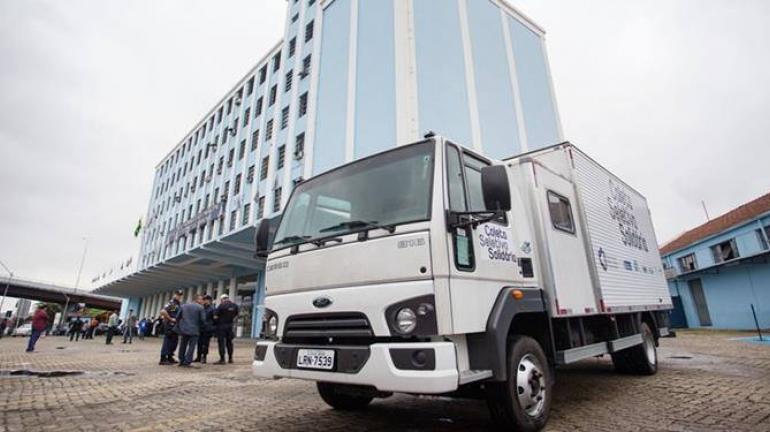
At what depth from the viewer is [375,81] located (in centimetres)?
1614

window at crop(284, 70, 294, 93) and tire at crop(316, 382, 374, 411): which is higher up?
window at crop(284, 70, 294, 93)

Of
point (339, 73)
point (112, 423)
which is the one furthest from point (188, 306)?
point (339, 73)

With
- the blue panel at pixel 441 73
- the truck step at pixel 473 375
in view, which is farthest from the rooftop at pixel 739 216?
the truck step at pixel 473 375

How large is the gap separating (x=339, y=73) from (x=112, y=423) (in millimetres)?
16883

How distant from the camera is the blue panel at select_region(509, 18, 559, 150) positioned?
20.6 metres

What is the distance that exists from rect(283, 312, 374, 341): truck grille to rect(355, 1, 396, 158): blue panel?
456 inches

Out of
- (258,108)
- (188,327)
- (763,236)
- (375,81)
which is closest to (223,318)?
(188,327)

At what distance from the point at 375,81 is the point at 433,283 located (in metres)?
14.7

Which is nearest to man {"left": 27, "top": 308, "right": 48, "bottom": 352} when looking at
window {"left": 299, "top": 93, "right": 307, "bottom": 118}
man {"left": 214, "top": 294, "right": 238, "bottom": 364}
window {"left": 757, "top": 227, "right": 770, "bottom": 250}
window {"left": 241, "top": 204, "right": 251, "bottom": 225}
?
man {"left": 214, "top": 294, "right": 238, "bottom": 364}

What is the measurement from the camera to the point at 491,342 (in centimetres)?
302

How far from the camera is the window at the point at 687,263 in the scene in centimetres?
2460

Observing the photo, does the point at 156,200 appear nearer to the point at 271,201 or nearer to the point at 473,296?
the point at 271,201

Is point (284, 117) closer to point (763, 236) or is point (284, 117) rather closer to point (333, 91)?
point (333, 91)

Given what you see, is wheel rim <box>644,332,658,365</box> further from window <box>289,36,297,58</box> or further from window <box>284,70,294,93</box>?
window <box>289,36,297,58</box>
